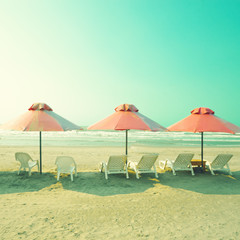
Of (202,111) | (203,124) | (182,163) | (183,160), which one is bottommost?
(182,163)

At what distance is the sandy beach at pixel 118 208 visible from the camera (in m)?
3.28

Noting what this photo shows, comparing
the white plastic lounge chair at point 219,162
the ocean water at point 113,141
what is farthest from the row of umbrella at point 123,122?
the ocean water at point 113,141

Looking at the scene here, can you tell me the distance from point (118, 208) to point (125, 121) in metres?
2.80

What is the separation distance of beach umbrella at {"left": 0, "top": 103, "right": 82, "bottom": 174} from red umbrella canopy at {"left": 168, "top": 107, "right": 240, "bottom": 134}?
11.9ft

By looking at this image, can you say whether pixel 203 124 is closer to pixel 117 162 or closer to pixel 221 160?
pixel 221 160

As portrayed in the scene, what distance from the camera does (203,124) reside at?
22.2 ft

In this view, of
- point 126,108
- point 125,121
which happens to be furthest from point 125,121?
Answer: point 126,108

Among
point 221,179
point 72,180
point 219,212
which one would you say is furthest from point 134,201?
point 221,179

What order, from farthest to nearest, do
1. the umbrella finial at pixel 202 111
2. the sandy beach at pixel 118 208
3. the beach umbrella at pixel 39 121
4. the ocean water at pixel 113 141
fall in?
the ocean water at pixel 113 141 < the umbrella finial at pixel 202 111 < the beach umbrella at pixel 39 121 < the sandy beach at pixel 118 208

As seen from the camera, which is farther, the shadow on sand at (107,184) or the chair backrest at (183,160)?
the chair backrest at (183,160)

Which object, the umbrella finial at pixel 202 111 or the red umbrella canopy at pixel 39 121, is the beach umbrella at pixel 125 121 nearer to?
the red umbrella canopy at pixel 39 121

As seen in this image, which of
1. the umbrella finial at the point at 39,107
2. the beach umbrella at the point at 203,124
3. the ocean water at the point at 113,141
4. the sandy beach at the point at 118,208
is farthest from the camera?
the ocean water at the point at 113,141

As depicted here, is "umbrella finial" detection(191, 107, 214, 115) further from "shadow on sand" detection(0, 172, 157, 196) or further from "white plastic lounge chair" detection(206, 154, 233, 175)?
"shadow on sand" detection(0, 172, 157, 196)

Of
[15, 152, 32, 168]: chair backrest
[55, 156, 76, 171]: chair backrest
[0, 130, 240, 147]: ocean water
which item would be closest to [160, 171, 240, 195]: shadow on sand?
[55, 156, 76, 171]: chair backrest
